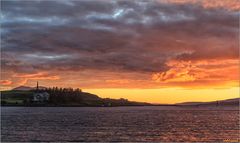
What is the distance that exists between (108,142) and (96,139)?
19.9 ft

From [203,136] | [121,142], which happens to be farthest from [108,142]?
[203,136]

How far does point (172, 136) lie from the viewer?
85.8 meters

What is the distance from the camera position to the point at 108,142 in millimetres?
74000

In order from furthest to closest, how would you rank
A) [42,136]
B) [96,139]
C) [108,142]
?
[42,136]
[96,139]
[108,142]

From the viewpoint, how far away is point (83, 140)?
78250 millimetres


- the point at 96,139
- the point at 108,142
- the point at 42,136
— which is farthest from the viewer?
the point at 42,136

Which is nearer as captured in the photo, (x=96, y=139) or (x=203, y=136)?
(x=96, y=139)

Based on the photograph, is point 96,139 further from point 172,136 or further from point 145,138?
point 172,136

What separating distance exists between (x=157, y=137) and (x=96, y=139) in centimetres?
1235

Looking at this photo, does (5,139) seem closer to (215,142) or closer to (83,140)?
(83,140)

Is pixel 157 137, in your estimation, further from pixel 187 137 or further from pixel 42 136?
pixel 42 136

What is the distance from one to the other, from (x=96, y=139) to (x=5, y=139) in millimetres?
16834

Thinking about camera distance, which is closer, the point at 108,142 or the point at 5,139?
the point at 108,142

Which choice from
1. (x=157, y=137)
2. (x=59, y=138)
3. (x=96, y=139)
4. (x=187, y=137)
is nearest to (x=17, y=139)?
(x=59, y=138)
